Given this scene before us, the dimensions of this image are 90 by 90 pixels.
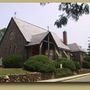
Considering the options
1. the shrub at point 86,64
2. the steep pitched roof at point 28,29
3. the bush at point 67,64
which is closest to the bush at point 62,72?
the bush at point 67,64

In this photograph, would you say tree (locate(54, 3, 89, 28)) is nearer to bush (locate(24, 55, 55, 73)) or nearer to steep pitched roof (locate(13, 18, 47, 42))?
steep pitched roof (locate(13, 18, 47, 42))

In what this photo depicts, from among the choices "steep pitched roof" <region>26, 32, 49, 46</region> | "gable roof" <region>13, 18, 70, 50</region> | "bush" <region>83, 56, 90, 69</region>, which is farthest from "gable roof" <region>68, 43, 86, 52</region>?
"steep pitched roof" <region>26, 32, 49, 46</region>

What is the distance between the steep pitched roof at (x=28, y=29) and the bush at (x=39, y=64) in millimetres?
412

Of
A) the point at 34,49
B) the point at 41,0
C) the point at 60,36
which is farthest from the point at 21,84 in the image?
the point at 41,0

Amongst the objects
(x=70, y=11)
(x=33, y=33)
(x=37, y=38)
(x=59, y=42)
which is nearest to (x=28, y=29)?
(x=33, y=33)

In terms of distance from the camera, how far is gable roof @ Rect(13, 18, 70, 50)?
231 inches

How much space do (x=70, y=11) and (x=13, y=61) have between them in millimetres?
1497

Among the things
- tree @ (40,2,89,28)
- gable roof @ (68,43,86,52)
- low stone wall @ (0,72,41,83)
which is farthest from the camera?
gable roof @ (68,43,86,52)

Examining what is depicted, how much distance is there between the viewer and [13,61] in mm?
5746

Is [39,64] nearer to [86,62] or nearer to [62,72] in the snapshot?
[62,72]

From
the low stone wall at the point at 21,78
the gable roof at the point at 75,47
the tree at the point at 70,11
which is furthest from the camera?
the gable roof at the point at 75,47

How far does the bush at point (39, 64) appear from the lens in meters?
5.78

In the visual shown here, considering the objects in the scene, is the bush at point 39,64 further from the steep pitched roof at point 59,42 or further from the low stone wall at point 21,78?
the steep pitched roof at point 59,42

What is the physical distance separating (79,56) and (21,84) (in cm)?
136
